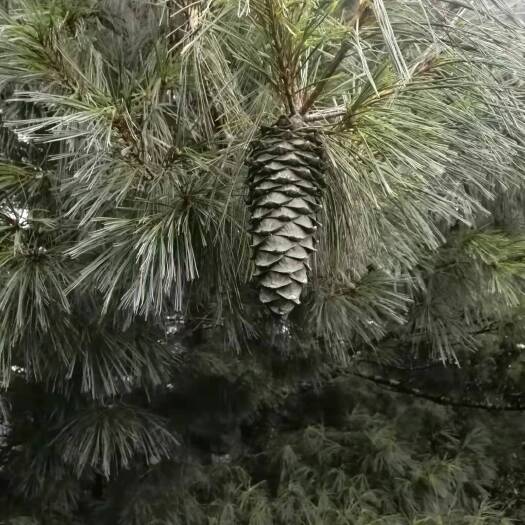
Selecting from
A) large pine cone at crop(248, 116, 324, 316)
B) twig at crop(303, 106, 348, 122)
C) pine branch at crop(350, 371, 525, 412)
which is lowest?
pine branch at crop(350, 371, 525, 412)

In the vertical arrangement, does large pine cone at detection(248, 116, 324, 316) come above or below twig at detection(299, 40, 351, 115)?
below

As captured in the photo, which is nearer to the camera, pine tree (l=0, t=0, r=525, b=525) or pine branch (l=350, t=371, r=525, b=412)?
pine tree (l=0, t=0, r=525, b=525)

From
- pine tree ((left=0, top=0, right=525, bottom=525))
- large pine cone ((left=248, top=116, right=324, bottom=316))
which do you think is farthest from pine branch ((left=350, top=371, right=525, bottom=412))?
large pine cone ((left=248, top=116, right=324, bottom=316))

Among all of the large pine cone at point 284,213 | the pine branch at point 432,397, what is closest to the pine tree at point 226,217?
the large pine cone at point 284,213

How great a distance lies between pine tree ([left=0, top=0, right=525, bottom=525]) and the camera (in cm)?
96

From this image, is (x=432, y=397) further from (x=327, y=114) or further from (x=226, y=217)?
(x=327, y=114)

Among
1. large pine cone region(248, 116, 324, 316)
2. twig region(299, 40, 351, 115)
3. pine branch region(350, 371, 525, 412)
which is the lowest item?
pine branch region(350, 371, 525, 412)

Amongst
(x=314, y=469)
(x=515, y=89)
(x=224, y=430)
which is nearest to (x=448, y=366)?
(x=314, y=469)

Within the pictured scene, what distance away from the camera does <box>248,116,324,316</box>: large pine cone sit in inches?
36.1

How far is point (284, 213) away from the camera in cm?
91

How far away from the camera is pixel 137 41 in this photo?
1.29m

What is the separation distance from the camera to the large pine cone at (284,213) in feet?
3.01

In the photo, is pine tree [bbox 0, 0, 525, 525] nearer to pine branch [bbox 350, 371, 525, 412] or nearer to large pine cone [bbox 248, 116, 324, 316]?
large pine cone [bbox 248, 116, 324, 316]

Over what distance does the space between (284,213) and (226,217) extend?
0.82 ft
